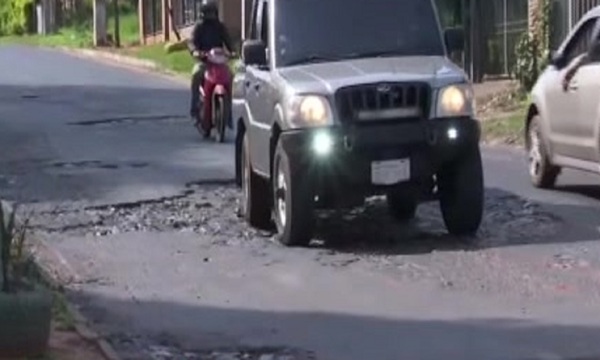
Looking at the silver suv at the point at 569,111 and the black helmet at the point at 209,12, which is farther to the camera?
the black helmet at the point at 209,12

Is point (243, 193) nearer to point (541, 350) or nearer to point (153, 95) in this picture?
point (541, 350)

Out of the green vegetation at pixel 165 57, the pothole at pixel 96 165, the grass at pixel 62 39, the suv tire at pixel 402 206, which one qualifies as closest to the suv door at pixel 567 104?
the suv tire at pixel 402 206

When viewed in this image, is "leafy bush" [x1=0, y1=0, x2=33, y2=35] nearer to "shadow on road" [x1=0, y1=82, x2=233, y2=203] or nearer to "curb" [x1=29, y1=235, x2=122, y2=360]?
"shadow on road" [x1=0, y1=82, x2=233, y2=203]

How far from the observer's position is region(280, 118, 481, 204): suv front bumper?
14172 mm

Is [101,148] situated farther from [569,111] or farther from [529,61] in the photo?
[529,61]

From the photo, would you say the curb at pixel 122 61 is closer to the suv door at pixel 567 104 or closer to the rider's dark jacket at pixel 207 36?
the rider's dark jacket at pixel 207 36

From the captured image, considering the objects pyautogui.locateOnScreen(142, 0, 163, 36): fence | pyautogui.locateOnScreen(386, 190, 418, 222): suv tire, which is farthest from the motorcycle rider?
pyautogui.locateOnScreen(142, 0, 163, 36): fence

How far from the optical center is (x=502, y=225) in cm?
1535

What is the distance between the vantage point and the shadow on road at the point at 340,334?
10625mm

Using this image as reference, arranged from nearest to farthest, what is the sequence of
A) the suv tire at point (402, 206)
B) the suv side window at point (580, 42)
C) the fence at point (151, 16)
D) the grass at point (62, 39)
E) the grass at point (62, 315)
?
the grass at point (62, 315)
the suv tire at point (402, 206)
the suv side window at point (580, 42)
the fence at point (151, 16)
the grass at point (62, 39)

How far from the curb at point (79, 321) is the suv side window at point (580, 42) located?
5.67 m

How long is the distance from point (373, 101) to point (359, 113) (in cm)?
14

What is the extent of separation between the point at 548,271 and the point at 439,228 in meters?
2.44

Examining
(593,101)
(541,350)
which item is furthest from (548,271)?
(593,101)
